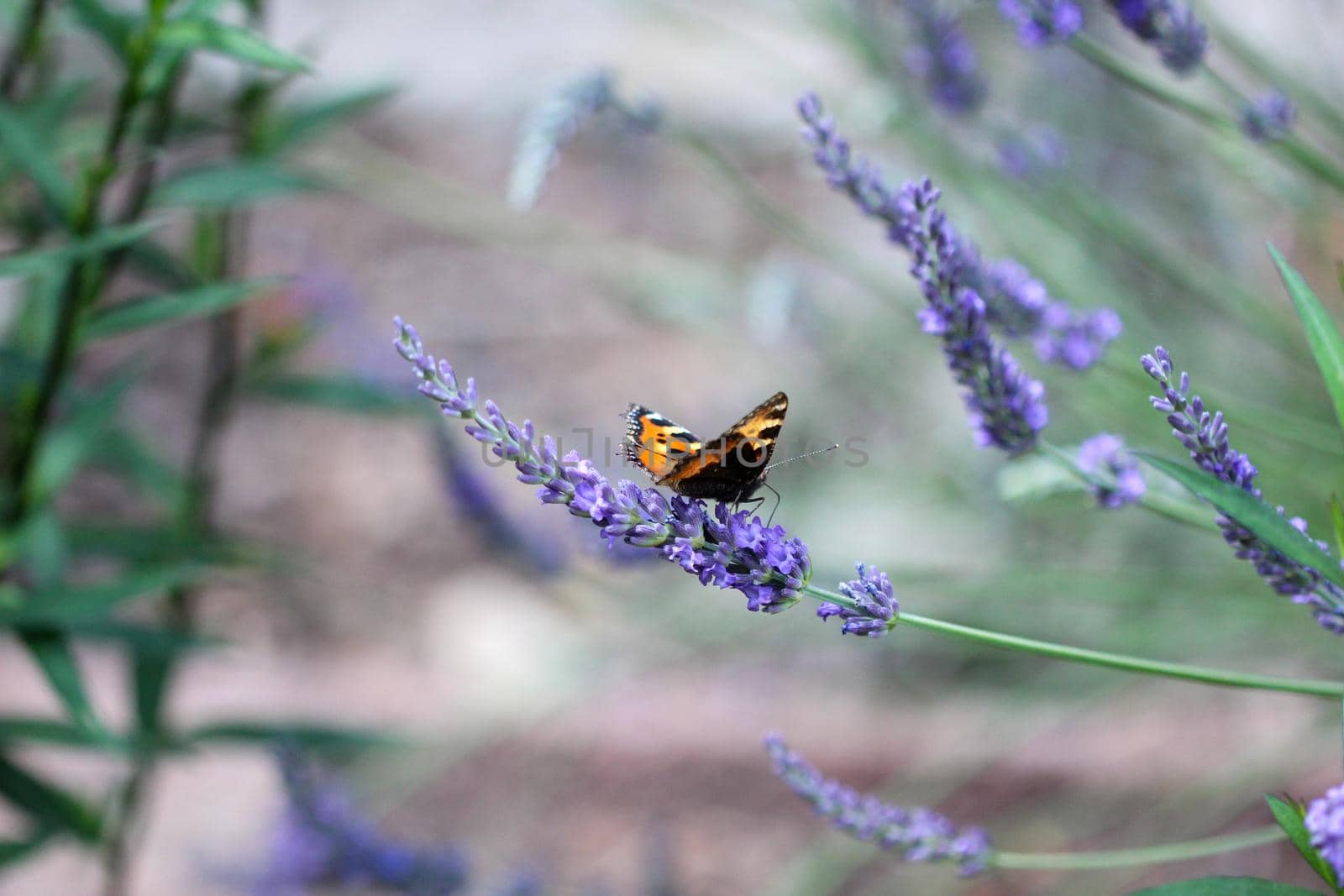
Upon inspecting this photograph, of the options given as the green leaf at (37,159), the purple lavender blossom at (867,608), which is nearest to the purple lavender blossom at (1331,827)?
the purple lavender blossom at (867,608)

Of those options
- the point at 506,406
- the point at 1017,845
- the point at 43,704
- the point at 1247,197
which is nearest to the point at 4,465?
the point at 506,406

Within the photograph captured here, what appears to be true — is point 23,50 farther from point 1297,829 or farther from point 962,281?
point 1297,829

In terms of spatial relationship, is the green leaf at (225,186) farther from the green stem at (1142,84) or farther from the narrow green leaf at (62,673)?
the green stem at (1142,84)

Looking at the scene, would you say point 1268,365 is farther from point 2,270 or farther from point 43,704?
point 43,704

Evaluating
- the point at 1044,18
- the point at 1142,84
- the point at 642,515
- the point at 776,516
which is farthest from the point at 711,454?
the point at 776,516

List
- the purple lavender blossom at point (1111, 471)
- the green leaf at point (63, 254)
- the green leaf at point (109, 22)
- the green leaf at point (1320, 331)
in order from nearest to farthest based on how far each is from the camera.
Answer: the green leaf at point (1320, 331) → the purple lavender blossom at point (1111, 471) → the green leaf at point (63, 254) → the green leaf at point (109, 22)

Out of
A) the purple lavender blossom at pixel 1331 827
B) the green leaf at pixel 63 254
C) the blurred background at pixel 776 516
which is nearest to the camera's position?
the purple lavender blossom at pixel 1331 827

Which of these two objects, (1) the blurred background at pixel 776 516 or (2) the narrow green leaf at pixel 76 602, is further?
(1) the blurred background at pixel 776 516
